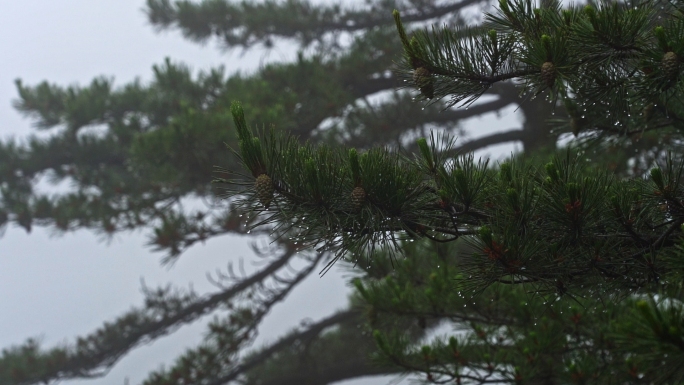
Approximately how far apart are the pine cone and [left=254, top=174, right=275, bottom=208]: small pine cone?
247 mm

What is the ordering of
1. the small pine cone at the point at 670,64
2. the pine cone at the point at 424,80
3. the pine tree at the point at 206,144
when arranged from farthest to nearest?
the pine tree at the point at 206,144, the pine cone at the point at 424,80, the small pine cone at the point at 670,64

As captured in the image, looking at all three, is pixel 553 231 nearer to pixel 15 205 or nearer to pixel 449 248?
pixel 449 248

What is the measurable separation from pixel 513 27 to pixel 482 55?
7 centimetres

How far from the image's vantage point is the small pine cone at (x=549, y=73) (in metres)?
0.83

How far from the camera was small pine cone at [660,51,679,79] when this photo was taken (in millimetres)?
764

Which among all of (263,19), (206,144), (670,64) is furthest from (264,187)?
(263,19)

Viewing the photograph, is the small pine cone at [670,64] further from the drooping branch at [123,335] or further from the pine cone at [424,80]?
the drooping branch at [123,335]

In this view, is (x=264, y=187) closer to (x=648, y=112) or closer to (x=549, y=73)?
(x=549, y=73)

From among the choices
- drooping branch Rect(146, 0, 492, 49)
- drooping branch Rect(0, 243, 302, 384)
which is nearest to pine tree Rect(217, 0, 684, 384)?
drooping branch Rect(0, 243, 302, 384)

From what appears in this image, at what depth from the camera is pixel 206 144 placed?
2.15 meters

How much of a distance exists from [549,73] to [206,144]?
58.6 inches

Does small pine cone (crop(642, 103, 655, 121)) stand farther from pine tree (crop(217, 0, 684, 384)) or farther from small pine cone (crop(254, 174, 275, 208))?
small pine cone (crop(254, 174, 275, 208))

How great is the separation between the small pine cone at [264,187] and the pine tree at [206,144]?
1.29 meters

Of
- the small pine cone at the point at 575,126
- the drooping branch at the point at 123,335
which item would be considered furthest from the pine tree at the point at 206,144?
the small pine cone at the point at 575,126
